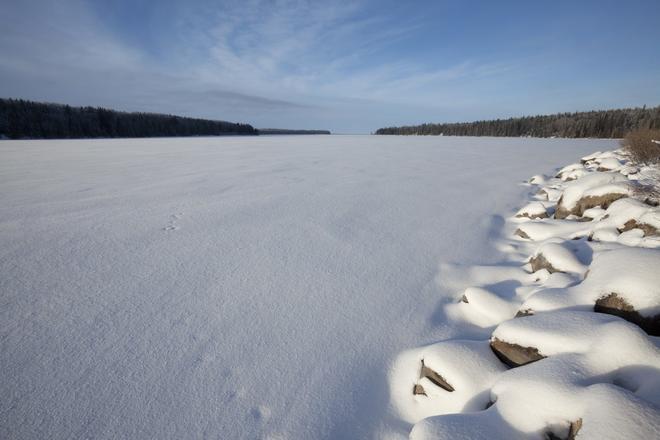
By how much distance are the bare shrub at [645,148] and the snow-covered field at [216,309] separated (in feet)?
25.0

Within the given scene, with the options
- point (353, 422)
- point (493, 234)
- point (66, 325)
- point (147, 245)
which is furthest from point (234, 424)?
point (493, 234)

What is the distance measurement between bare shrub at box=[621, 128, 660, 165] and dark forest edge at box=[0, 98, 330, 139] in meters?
57.0

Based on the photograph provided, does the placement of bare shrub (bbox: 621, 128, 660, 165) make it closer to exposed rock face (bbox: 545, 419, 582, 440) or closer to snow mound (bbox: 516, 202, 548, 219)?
snow mound (bbox: 516, 202, 548, 219)

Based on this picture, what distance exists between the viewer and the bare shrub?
348 inches

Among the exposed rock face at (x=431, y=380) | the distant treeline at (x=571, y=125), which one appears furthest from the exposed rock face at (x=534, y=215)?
the distant treeline at (x=571, y=125)

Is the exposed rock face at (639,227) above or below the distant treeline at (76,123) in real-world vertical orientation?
below

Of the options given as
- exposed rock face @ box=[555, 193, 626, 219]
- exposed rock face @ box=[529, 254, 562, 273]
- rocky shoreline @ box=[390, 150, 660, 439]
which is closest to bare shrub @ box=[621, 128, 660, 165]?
exposed rock face @ box=[555, 193, 626, 219]

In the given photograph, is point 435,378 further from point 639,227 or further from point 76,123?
point 76,123

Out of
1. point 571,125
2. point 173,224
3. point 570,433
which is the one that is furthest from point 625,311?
point 571,125

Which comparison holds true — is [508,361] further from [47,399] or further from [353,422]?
[47,399]

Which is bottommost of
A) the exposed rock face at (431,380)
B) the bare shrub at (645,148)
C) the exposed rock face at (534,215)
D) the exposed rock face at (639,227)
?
the exposed rock face at (431,380)

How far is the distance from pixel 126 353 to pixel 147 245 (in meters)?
2.05

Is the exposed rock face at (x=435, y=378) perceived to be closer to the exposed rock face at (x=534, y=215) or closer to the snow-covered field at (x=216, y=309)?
the snow-covered field at (x=216, y=309)

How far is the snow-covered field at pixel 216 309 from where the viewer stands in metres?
1.94
